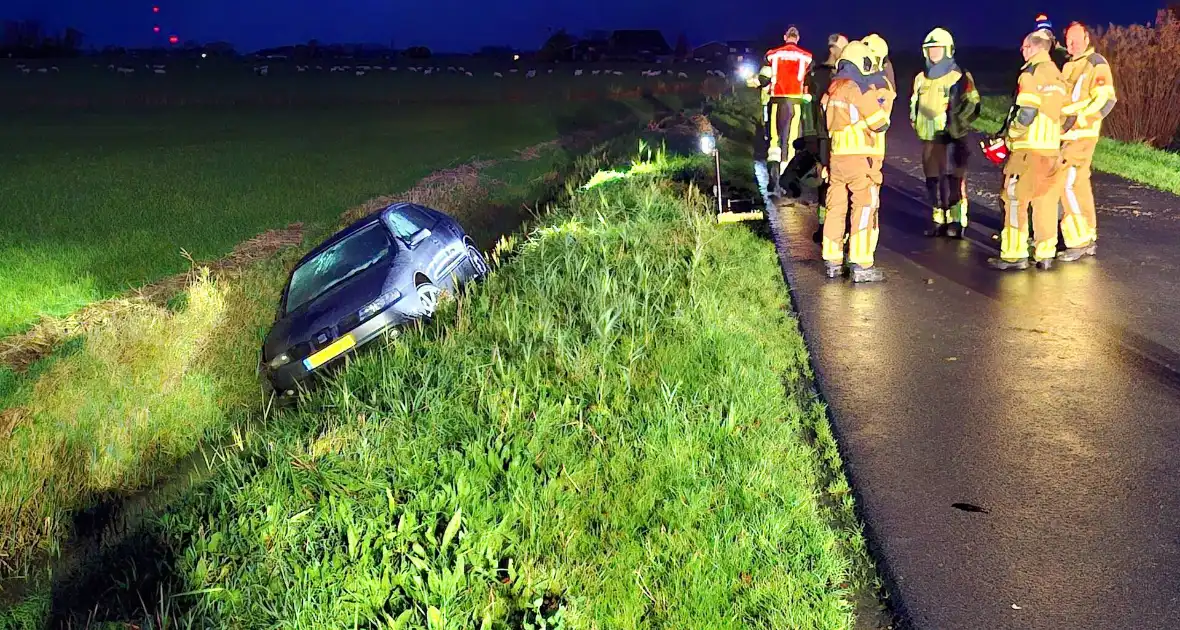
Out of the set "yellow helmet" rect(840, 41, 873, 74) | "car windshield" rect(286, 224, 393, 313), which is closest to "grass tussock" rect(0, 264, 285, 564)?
"car windshield" rect(286, 224, 393, 313)

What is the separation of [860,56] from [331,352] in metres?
5.25

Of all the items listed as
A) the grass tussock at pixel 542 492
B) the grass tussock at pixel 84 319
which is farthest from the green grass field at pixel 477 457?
the grass tussock at pixel 84 319

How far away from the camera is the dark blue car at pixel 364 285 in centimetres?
952

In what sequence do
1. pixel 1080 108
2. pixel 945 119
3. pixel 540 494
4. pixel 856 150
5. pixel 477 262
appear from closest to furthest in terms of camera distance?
pixel 540 494
pixel 856 150
pixel 1080 108
pixel 945 119
pixel 477 262

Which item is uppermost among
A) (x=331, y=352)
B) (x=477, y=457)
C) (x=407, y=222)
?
(x=407, y=222)

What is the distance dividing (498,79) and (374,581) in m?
57.0

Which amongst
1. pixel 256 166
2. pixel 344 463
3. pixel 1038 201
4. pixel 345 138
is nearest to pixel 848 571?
pixel 344 463

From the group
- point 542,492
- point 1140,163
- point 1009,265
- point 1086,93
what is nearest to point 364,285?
point 542,492

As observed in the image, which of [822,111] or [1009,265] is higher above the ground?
[822,111]

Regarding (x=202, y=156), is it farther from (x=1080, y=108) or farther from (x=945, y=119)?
(x=1080, y=108)

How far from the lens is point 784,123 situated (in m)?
14.1

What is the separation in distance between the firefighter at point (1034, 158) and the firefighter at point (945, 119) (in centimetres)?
122

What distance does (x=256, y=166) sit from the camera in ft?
81.5

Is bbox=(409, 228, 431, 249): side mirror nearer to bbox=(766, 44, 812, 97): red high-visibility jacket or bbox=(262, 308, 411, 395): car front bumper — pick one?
bbox=(262, 308, 411, 395): car front bumper
